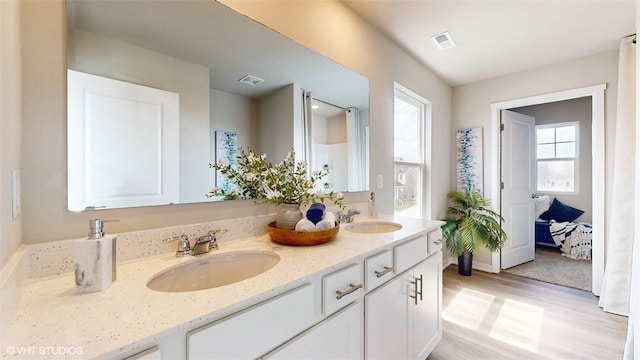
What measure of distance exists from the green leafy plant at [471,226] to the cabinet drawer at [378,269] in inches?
76.5

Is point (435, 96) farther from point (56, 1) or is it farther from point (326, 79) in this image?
point (56, 1)

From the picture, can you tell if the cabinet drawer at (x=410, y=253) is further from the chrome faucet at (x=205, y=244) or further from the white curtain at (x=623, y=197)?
the white curtain at (x=623, y=197)

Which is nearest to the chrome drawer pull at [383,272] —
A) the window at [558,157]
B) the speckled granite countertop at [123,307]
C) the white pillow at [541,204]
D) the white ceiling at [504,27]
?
the speckled granite countertop at [123,307]

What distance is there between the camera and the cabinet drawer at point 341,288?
0.88 metres

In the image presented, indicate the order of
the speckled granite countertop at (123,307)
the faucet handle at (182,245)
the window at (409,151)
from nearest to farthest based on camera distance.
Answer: the speckled granite countertop at (123,307) < the faucet handle at (182,245) < the window at (409,151)

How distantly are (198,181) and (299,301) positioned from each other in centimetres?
69

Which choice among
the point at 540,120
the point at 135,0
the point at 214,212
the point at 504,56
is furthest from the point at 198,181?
the point at 540,120

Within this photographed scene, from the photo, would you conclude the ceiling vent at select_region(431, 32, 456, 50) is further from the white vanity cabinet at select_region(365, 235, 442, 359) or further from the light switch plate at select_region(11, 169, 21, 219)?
the light switch plate at select_region(11, 169, 21, 219)

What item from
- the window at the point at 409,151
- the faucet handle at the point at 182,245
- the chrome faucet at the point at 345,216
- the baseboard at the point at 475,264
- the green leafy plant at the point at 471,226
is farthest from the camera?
the baseboard at the point at 475,264

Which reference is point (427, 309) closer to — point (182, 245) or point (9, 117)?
point (182, 245)

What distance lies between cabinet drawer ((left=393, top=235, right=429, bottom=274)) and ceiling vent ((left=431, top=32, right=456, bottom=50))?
1790 millimetres

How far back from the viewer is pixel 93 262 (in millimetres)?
674

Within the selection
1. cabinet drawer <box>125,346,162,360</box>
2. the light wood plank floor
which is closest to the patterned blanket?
the light wood plank floor

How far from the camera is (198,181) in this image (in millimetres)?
1128
